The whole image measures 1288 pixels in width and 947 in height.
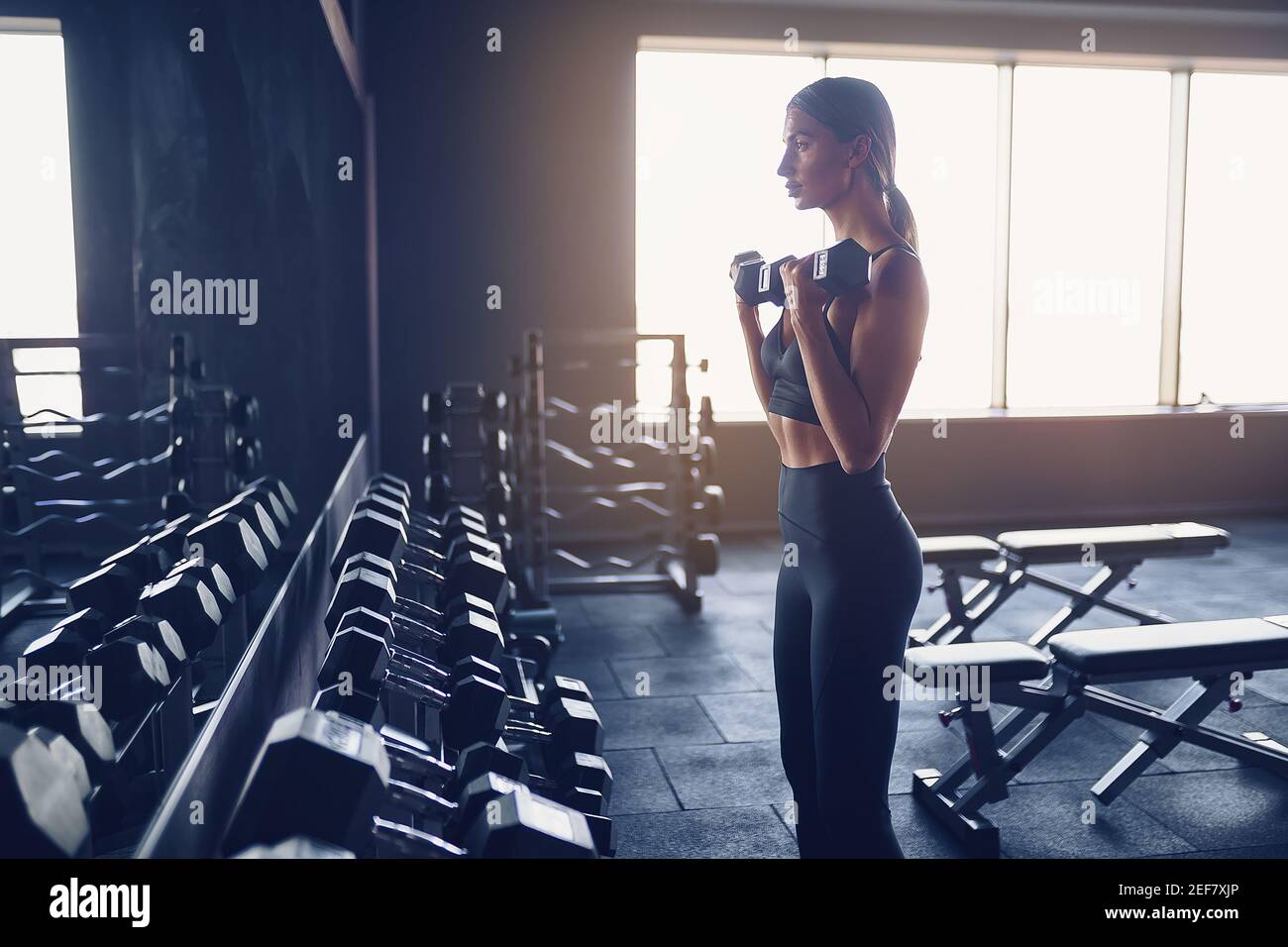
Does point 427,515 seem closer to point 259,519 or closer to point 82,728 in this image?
point 259,519

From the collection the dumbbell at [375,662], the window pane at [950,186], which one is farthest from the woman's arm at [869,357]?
the window pane at [950,186]

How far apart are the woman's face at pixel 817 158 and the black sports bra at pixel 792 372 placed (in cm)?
11

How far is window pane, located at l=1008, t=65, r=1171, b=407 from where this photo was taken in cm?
555

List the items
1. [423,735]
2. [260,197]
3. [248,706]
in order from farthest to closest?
[260,197]
[423,735]
[248,706]

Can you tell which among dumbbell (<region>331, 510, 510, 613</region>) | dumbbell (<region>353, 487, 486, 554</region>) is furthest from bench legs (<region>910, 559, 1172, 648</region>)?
dumbbell (<region>331, 510, 510, 613</region>)

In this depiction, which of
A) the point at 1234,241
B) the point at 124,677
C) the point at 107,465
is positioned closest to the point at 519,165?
the point at 107,465

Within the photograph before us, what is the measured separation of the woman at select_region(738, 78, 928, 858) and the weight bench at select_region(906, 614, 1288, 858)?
2.95ft

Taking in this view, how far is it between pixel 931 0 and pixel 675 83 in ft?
4.18

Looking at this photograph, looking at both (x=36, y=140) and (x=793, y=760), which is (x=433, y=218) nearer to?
(x=36, y=140)

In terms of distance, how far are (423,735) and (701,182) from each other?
3.90m

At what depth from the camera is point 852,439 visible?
4.26 feet

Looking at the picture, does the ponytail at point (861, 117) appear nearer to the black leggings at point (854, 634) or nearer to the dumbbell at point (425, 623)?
the black leggings at point (854, 634)

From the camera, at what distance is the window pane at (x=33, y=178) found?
62.6 inches
